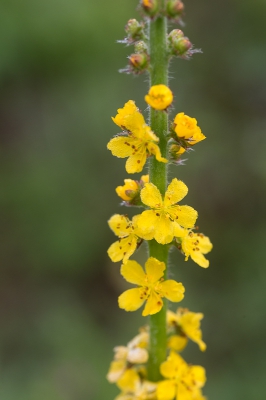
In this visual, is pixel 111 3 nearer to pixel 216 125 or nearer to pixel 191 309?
pixel 216 125

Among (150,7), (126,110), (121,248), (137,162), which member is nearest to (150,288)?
(121,248)

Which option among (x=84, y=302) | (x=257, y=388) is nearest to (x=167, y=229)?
(x=257, y=388)

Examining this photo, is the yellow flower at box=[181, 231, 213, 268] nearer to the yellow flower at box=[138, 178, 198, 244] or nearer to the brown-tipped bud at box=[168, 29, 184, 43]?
the yellow flower at box=[138, 178, 198, 244]

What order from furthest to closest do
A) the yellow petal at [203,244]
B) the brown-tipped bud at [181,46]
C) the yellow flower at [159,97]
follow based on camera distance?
the yellow petal at [203,244], the brown-tipped bud at [181,46], the yellow flower at [159,97]

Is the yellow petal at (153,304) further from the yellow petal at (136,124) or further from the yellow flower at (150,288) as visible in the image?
the yellow petal at (136,124)

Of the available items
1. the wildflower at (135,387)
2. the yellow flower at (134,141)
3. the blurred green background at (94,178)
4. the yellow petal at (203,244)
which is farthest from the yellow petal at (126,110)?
the blurred green background at (94,178)

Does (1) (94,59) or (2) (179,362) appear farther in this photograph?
(1) (94,59)

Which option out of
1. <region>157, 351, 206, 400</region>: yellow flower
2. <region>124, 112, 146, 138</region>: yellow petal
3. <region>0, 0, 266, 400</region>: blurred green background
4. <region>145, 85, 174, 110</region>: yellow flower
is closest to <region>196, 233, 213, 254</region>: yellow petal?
<region>157, 351, 206, 400</region>: yellow flower

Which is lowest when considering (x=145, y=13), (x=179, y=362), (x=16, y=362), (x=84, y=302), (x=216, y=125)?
(x=179, y=362)
